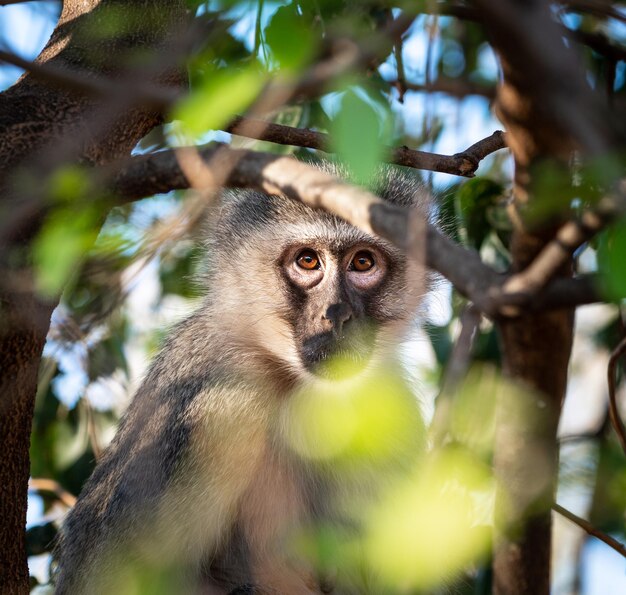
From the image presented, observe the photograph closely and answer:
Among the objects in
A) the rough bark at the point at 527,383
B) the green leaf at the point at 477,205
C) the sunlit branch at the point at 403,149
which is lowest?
the rough bark at the point at 527,383

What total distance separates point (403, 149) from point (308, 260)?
1294 mm

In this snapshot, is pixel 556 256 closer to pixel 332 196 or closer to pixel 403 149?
pixel 332 196

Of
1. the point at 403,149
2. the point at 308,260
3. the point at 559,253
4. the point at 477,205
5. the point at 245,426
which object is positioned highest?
the point at 477,205

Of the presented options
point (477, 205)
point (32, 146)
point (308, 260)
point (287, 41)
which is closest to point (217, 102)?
point (287, 41)

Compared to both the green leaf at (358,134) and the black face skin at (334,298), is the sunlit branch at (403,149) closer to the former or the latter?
the black face skin at (334,298)

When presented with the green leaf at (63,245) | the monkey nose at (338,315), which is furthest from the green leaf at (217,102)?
the monkey nose at (338,315)

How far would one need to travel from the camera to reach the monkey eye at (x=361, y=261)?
388cm

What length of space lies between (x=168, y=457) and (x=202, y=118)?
2.30m

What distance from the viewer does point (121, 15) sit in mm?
3049

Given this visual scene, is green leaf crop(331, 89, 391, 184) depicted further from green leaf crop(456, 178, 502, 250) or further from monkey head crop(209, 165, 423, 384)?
green leaf crop(456, 178, 502, 250)

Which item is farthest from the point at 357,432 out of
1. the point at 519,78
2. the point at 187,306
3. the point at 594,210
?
the point at 187,306

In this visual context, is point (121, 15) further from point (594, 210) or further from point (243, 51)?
point (594, 210)

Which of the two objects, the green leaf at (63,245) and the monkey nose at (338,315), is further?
the monkey nose at (338,315)

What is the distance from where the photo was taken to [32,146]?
111 inches
